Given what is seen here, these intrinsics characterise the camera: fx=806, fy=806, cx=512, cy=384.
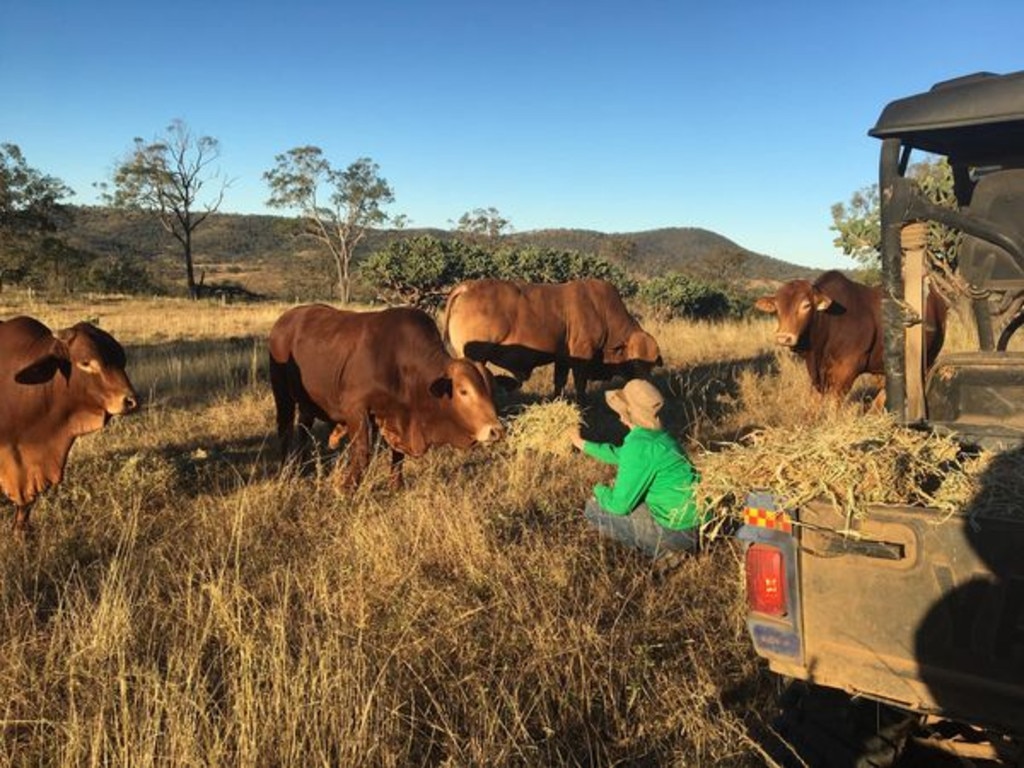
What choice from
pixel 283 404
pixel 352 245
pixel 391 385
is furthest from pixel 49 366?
pixel 352 245

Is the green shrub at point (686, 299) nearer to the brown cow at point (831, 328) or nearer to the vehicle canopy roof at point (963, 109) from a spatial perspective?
the brown cow at point (831, 328)

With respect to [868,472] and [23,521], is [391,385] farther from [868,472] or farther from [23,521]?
[868,472]

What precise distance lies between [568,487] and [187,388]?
7.14 meters

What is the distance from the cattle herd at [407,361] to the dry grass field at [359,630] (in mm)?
408

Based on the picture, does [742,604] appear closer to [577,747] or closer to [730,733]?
[730,733]

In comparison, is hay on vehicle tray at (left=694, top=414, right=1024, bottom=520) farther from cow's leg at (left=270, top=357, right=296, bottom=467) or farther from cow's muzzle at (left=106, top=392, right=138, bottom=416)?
cow's leg at (left=270, top=357, right=296, bottom=467)

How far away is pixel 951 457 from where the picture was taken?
2768 mm

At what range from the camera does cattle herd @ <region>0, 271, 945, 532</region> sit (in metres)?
5.70

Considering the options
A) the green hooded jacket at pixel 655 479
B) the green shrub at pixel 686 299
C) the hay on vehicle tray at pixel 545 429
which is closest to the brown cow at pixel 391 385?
the hay on vehicle tray at pixel 545 429

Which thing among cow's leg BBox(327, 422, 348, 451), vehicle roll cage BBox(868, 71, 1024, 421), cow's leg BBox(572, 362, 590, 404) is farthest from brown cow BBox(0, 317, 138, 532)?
cow's leg BBox(572, 362, 590, 404)

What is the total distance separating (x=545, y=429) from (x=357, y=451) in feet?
5.29

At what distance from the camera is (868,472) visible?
2.60m

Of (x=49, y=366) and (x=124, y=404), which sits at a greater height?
(x=49, y=366)

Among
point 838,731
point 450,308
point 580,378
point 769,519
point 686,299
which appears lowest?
point 838,731
